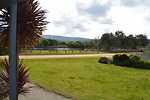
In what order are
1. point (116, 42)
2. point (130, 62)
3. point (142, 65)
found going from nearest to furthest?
point (142, 65) < point (130, 62) < point (116, 42)

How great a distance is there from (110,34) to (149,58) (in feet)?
188

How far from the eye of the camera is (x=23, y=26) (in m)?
7.12

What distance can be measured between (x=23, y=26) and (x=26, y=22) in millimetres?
116

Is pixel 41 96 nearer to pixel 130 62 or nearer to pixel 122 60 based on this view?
pixel 130 62

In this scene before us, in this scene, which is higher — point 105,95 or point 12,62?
point 12,62

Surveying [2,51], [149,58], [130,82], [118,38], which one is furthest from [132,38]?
[2,51]

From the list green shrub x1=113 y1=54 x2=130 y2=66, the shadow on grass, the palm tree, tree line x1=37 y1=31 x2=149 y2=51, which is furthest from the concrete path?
tree line x1=37 y1=31 x2=149 y2=51

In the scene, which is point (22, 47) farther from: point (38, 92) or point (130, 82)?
point (130, 82)

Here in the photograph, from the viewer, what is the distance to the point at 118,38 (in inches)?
3605

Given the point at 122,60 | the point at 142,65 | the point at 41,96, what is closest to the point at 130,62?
the point at 142,65

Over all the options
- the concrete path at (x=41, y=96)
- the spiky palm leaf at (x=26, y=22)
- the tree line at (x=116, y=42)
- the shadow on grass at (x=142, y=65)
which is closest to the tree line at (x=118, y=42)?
the tree line at (x=116, y=42)

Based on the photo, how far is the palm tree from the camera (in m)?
7.11

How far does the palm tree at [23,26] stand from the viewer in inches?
280

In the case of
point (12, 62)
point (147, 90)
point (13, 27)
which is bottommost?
point (147, 90)
